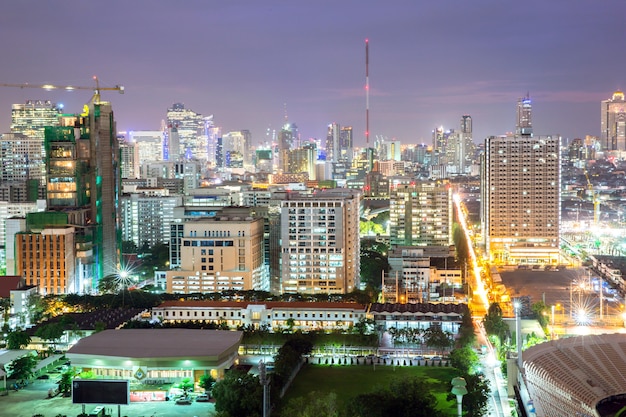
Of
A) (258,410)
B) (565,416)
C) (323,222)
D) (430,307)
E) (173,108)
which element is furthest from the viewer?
(173,108)

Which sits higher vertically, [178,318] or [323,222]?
[323,222]

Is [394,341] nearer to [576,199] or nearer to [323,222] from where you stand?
[323,222]

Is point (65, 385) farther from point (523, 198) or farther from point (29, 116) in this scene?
Result: point (29, 116)

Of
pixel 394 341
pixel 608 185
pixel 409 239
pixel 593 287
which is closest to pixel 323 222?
pixel 394 341

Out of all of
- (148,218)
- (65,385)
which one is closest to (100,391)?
(65,385)

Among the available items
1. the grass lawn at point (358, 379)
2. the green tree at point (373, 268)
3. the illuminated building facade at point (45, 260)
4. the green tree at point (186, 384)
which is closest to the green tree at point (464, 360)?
the grass lawn at point (358, 379)

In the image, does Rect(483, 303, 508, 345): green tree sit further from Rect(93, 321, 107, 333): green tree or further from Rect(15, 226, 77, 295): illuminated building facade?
Rect(15, 226, 77, 295): illuminated building facade
